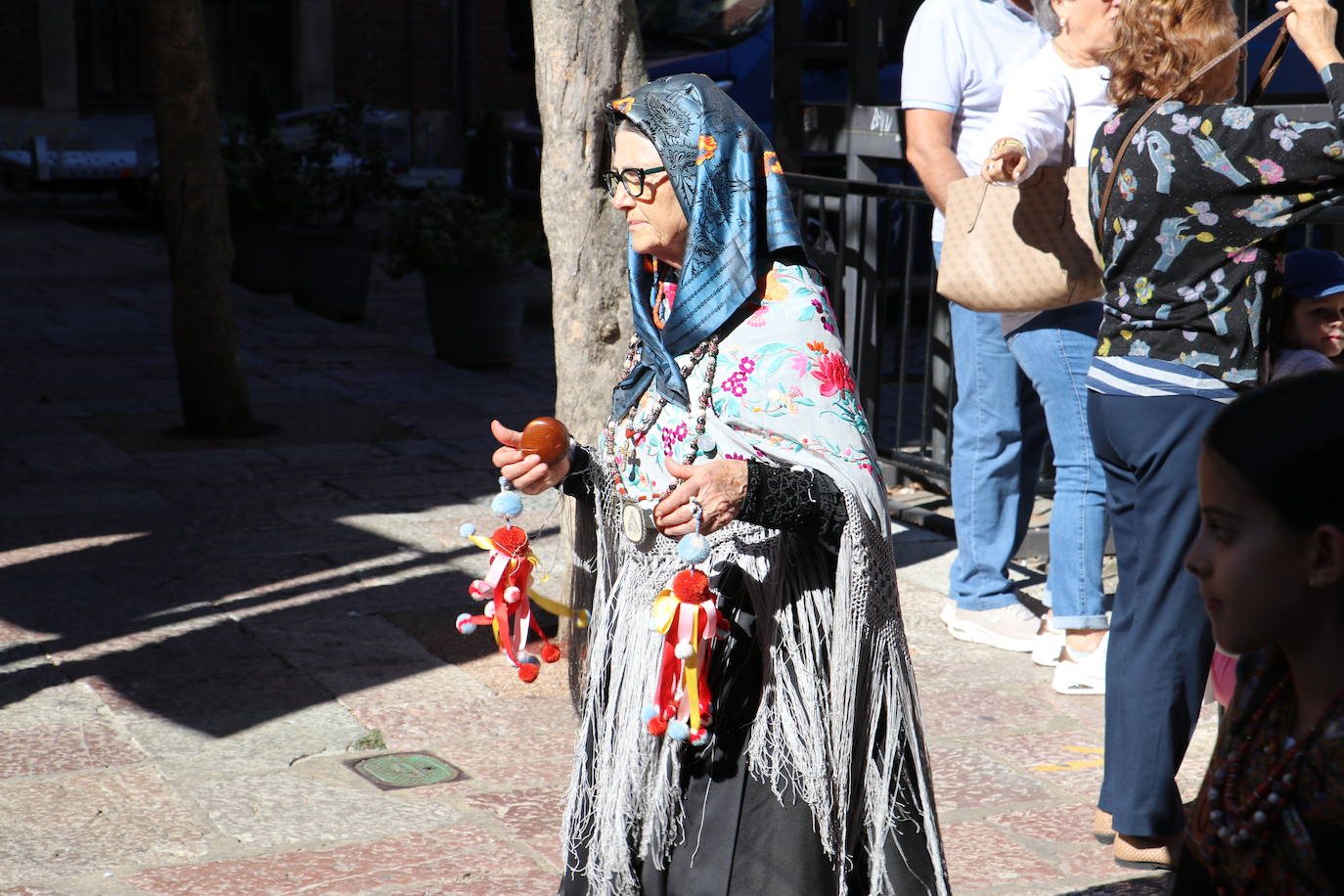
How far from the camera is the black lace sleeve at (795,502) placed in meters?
2.49

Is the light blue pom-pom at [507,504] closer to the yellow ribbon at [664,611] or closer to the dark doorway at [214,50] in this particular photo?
the yellow ribbon at [664,611]

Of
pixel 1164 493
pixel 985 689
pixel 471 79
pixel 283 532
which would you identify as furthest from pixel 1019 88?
pixel 471 79

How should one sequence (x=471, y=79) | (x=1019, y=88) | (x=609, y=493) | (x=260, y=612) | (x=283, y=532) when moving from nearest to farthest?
1. (x=609, y=493)
2. (x=1019, y=88)
3. (x=260, y=612)
4. (x=283, y=532)
5. (x=471, y=79)

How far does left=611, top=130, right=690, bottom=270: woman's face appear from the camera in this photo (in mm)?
2672

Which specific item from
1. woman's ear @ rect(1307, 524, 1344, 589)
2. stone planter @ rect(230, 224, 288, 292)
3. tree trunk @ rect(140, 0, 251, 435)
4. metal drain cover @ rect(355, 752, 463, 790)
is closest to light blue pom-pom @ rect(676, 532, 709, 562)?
woman's ear @ rect(1307, 524, 1344, 589)

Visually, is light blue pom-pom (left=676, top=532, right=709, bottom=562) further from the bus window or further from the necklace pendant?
the bus window

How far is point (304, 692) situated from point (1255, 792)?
353 cm

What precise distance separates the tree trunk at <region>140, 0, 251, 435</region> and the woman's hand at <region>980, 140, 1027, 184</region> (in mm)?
5127

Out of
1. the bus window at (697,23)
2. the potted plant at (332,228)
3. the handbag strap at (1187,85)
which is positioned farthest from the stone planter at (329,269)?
the handbag strap at (1187,85)

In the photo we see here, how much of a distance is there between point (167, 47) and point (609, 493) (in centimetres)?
578

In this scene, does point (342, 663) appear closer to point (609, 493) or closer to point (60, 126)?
point (609, 493)

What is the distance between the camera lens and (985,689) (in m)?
4.77

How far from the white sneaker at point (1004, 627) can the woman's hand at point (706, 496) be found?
9.43 feet

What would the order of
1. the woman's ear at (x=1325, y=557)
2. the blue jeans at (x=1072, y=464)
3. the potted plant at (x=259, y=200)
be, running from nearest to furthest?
the woman's ear at (x=1325, y=557) → the blue jeans at (x=1072, y=464) → the potted plant at (x=259, y=200)
